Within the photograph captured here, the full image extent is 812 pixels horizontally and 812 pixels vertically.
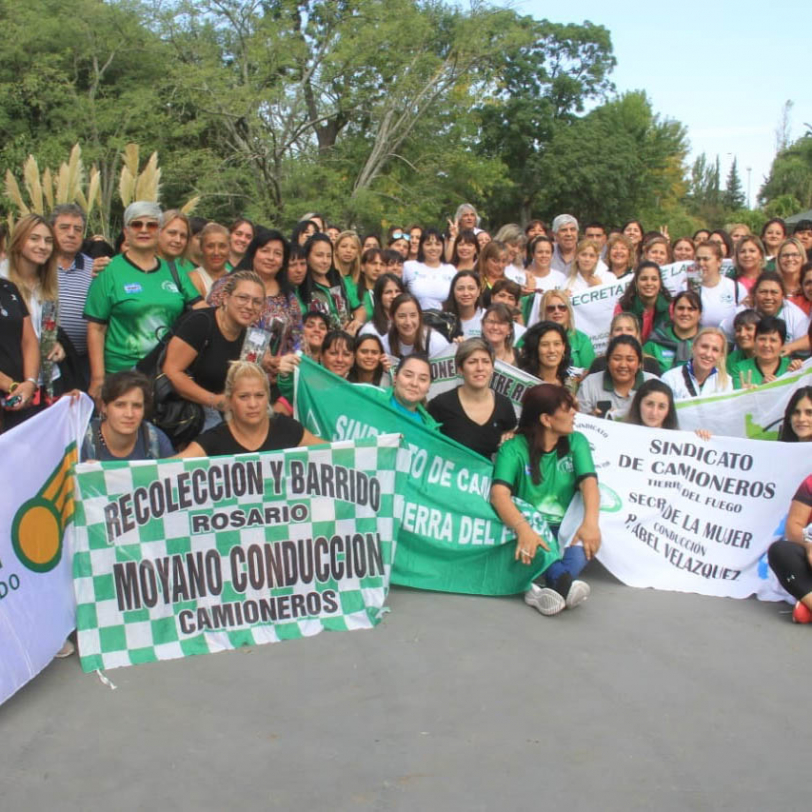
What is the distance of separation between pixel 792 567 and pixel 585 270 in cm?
408

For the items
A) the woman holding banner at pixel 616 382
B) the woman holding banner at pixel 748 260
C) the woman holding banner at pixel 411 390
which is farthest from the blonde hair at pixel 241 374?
the woman holding banner at pixel 748 260

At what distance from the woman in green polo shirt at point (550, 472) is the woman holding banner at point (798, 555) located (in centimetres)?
96

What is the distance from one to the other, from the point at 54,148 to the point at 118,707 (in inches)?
835

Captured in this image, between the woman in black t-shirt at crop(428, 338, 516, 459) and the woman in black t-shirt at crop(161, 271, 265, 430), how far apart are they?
1305 millimetres

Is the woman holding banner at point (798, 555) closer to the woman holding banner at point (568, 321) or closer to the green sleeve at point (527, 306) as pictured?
the woman holding banner at point (568, 321)

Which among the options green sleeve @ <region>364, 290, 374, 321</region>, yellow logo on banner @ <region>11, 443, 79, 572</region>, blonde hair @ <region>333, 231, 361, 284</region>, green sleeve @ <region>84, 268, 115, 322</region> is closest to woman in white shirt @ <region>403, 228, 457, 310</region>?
green sleeve @ <region>364, 290, 374, 321</region>

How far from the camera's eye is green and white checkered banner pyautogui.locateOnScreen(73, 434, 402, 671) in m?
4.34

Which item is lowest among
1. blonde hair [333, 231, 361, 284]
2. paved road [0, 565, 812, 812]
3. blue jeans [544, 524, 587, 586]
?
paved road [0, 565, 812, 812]

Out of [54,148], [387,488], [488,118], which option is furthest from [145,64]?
[387,488]

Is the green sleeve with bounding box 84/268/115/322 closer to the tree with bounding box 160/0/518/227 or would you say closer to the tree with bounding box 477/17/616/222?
the tree with bounding box 160/0/518/227

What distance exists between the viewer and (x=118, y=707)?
12.6 feet

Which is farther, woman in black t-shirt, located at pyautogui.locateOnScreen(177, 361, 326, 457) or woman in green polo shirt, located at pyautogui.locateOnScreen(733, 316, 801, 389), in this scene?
woman in green polo shirt, located at pyautogui.locateOnScreen(733, 316, 801, 389)

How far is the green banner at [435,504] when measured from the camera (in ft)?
17.3

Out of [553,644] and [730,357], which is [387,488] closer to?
[553,644]
